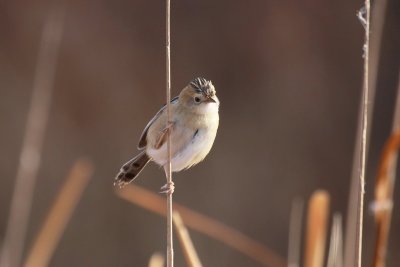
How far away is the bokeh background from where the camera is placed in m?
9.77

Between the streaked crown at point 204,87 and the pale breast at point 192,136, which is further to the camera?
the pale breast at point 192,136

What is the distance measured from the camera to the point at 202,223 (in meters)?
3.85

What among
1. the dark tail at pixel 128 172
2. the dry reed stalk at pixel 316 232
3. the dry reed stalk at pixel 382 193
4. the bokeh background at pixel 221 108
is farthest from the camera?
the bokeh background at pixel 221 108

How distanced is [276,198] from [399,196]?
4.57ft

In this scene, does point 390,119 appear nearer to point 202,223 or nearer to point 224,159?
point 224,159

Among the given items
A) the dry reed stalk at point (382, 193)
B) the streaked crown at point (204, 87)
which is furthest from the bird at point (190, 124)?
the dry reed stalk at point (382, 193)

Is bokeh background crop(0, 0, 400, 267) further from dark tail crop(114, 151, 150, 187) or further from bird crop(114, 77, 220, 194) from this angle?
bird crop(114, 77, 220, 194)

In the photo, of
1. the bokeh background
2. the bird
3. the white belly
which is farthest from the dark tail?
the bokeh background

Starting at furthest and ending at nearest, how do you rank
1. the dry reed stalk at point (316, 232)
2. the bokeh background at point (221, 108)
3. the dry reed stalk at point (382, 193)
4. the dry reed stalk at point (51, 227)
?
the bokeh background at point (221, 108) < the dry reed stalk at point (51, 227) < the dry reed stalk at point (316, 232) < the dry reed stalk at point (382, 193)

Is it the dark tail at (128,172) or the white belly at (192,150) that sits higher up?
the white belly at (192,150)

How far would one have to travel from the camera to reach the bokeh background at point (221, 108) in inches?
385

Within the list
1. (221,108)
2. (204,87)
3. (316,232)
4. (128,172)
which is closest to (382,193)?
(316,232)

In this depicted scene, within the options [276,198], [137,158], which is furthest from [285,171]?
A: [137,158]

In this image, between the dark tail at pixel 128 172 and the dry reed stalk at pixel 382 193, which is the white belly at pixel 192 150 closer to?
the dark tail at pixel 128 172
